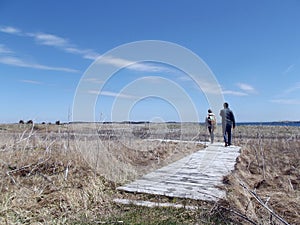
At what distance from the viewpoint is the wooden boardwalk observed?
4.41m

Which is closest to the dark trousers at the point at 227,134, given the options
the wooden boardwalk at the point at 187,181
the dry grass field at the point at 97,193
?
the dry grass field at the point at 97,193

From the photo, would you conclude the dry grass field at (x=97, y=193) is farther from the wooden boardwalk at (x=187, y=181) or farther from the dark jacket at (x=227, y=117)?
the dark jacket at (x=227, y=117)

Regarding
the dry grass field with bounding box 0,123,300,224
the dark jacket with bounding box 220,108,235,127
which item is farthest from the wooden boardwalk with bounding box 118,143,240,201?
the dark jacket with bounding box 220,108,235,127

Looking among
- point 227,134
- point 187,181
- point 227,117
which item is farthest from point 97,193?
point 227,134

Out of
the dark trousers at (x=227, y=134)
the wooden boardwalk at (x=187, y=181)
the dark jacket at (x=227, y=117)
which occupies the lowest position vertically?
the wooden boardwalk at (x=187, y=181)

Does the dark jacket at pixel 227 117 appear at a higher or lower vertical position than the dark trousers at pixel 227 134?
higher

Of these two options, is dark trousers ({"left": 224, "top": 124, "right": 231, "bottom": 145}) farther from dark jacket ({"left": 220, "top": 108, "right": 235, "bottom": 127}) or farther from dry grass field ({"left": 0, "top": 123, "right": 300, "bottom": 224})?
dry grass field ({"left": 0, "top": 123, "right": 300, "bottom": 224})

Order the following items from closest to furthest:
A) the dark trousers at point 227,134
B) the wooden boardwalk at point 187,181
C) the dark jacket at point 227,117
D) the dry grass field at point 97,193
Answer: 1. the dry grass field at point 97,193
2. the wooden boardwalk at point 187,181
3. the dark jacket at point 227,117
4. the dark trousers at point 227,134

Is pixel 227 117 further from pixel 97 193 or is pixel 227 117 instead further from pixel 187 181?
pixel 97 193

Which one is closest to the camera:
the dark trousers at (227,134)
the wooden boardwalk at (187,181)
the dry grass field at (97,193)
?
the dry grass field at (97,193)

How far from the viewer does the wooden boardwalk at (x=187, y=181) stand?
14.5 feet

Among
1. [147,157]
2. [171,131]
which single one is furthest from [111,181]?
[171,131]

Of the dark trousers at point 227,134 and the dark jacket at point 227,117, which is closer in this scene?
the dark jacket at point 227,117

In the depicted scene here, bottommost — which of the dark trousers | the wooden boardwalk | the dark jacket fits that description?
the wooden boardwalk
